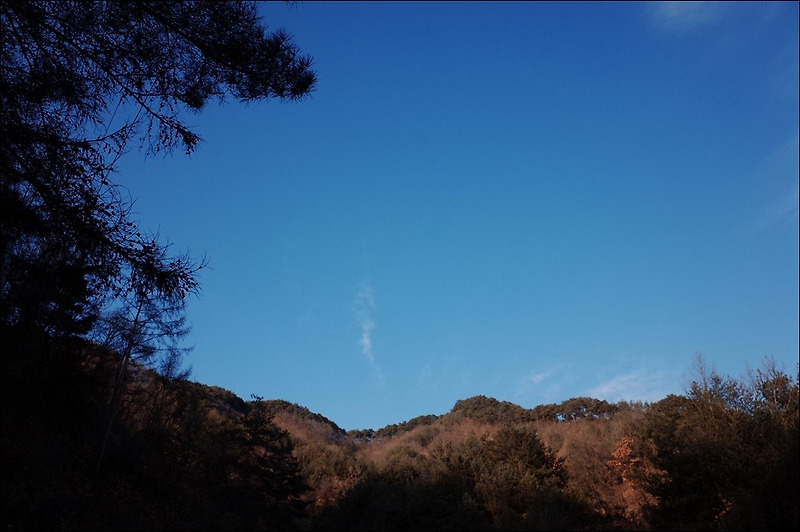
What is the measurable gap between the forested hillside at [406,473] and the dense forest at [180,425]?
0.23 feet

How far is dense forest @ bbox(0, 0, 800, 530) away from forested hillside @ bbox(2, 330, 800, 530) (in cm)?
7

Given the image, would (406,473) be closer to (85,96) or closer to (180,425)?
(180,425)

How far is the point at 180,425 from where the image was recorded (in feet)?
70.7

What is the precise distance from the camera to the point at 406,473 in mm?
19922

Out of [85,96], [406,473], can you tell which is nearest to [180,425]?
[406,473]

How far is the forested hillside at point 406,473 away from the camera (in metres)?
12.1

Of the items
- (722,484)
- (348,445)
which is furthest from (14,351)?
(348,445)

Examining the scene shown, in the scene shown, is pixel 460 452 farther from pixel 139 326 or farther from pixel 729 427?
pixel 139 326

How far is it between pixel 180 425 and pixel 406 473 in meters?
9.24

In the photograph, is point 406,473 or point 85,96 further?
point 406,473

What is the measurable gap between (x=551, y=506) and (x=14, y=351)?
1334 cm

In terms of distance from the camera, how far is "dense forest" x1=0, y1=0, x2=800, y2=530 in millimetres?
6355

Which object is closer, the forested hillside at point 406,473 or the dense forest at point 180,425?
the dense forest at point 180,425

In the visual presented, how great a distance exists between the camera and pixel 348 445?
32.5m
